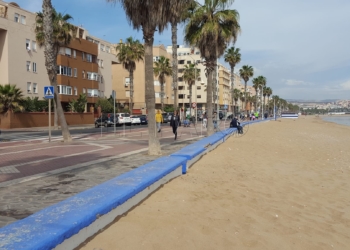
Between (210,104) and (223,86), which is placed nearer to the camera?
(210,104)

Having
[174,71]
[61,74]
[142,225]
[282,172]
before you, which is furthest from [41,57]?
[142,225]

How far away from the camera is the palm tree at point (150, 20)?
11.6m

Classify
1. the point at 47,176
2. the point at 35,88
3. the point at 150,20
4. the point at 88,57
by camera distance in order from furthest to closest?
the point at 88,57 < the point at 35,88 < the point at 150,20 < the point at 47,176

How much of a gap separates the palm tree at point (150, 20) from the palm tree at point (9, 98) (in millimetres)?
27683

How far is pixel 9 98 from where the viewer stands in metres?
36.6

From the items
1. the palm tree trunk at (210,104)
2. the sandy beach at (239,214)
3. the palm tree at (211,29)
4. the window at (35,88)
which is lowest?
the sandy beach at (239,214)

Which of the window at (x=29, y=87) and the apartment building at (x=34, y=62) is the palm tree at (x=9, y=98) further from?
the window at (x=29, y=87)

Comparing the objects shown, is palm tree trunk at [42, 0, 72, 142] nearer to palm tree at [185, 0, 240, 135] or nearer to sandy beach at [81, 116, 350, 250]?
palm tree at [185, 0, 240, 135]

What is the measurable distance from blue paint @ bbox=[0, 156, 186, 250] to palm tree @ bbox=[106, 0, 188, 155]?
215 inches

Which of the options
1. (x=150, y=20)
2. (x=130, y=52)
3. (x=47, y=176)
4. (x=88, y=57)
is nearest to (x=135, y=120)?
(x=130, y=52)

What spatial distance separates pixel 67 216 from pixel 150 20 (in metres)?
8.60

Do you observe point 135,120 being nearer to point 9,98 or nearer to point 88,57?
point 88,57

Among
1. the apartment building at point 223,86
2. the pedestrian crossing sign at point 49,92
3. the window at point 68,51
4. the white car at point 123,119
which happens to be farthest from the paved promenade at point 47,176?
the apartment building at point 223,86

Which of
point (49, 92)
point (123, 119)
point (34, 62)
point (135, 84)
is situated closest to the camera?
point (49, 92)
